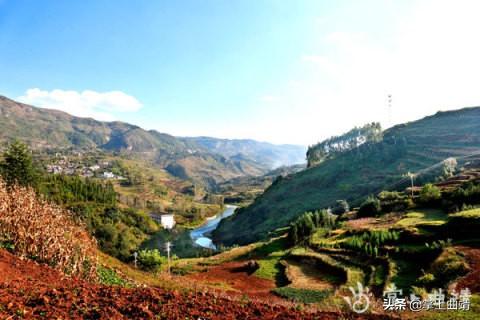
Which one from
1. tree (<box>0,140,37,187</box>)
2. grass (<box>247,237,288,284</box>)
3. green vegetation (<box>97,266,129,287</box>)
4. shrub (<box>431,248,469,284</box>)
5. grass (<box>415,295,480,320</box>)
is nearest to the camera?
grass (<box>415,295,480,320</box>)

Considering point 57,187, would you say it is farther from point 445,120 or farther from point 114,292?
point 445,120

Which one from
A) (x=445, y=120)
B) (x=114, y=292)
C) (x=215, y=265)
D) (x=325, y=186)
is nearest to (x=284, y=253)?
(x=215, y=265)

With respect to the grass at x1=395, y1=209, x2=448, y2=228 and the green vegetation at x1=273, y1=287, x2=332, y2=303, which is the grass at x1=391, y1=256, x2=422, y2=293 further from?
the grass at x1=395, y1=209, x2=448, y2=228

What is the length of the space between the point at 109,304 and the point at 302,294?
21.6 metres

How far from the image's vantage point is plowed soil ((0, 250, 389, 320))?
1015cm

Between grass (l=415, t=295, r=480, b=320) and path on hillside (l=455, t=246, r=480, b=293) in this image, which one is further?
path on hillside (l=455, t=246, r=480, b=293)

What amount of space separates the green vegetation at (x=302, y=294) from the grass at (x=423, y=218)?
630 inches

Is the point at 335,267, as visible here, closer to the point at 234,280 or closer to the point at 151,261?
the point at 234,280

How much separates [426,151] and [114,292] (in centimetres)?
14979

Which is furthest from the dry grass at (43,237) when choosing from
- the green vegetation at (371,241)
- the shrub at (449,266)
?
the green vegetation at (371,241)

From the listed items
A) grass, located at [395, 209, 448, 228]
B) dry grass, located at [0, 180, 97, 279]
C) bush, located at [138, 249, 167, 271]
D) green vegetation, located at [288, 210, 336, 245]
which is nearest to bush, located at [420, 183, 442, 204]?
grass, located at [395, 209, 448, 228]

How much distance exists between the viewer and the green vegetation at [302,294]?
2664cm

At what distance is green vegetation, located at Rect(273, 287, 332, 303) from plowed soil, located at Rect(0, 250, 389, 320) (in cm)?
1496

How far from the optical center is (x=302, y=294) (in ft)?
94.6
